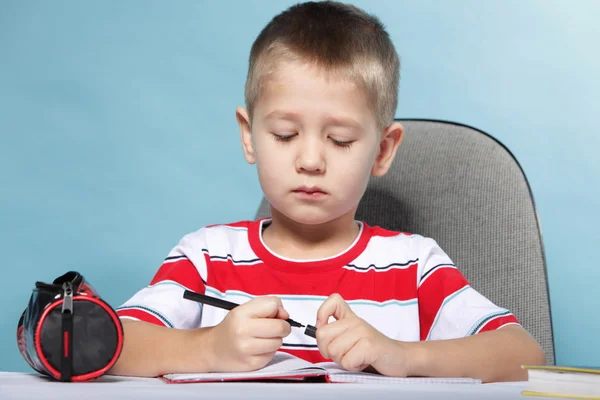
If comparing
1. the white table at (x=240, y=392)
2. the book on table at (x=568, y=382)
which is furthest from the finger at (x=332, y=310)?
the book on table at (x=568, y=382)

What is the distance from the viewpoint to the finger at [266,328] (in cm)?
87

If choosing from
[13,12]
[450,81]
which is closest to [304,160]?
[450,81]

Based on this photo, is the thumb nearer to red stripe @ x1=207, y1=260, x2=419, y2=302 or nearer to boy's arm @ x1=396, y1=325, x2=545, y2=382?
boy's arm @ x1=396, y1=325, x2=545, y2=382

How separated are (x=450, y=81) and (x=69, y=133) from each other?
115 cm

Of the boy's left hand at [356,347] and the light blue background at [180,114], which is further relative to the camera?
the light blue background at [180,114]

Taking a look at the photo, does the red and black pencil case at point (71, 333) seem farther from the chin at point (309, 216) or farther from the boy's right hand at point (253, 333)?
the chin at point (309, 216)

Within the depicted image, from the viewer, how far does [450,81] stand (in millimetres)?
2270

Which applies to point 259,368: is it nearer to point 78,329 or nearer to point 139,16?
point 78,329

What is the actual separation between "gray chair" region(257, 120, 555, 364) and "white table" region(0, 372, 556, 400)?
631 mm

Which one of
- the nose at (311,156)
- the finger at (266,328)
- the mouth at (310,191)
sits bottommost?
the finger at (266,328)

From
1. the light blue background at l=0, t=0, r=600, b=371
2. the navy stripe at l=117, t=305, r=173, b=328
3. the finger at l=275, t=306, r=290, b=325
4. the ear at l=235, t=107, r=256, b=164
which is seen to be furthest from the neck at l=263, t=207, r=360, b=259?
the light blue background at l=0, t=0, r=600, b=371

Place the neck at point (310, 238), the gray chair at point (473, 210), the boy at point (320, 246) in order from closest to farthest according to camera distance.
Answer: the boy at point (320, 246)
the neck at point (310, 238)
the gray chair at point (473, 210)

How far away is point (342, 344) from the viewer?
860 mm

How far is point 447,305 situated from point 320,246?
23 centimetres
